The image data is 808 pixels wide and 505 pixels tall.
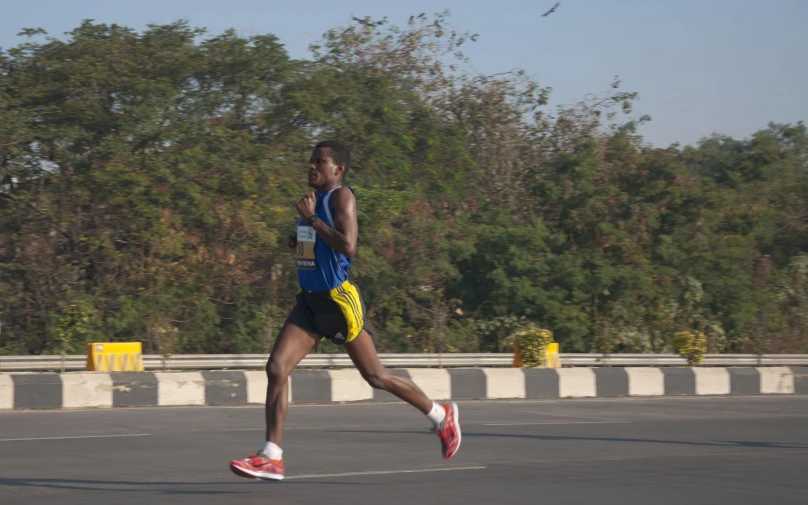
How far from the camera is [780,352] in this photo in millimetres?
20328

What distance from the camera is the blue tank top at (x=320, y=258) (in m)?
5.91

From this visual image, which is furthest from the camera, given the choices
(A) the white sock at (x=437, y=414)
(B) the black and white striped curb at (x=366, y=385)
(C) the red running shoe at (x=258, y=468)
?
(B) the black and white striped curb at (x=366, y=385)

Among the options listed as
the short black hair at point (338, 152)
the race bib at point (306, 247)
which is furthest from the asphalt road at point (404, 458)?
the short black hair at point (338, 152)

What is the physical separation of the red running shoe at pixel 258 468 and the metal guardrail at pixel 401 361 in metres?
8.05

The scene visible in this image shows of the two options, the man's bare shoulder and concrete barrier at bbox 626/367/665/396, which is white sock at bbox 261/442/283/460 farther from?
concrete barrier at bbox 626/367/665/396

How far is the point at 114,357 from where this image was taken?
41.4 feet

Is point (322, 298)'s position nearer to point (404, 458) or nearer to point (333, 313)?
point (333, 313)

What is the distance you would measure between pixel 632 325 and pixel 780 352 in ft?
10.9

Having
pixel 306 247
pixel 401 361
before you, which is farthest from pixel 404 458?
pixel 401 361

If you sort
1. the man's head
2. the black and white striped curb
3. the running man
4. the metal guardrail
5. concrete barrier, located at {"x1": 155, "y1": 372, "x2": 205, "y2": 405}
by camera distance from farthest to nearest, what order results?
the metal guardrail
concrete barrier, located at {"x1": 155, "y1": 372, "x2": 205, "y2": 405}
the black and white striped curb
the man's head
the running man

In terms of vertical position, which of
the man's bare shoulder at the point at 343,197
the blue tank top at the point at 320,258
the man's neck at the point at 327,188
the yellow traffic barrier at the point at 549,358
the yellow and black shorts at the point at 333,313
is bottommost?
the yellow traffic barrier at the point at 549,358

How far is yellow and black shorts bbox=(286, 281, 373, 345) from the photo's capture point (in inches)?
231

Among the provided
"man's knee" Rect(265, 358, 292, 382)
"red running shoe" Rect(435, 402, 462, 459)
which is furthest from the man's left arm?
"red running shoe" Rect(435, 402, 462, 459)

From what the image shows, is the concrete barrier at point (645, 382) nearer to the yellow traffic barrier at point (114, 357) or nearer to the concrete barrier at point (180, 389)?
the concrete barrier at point (180, 389)
